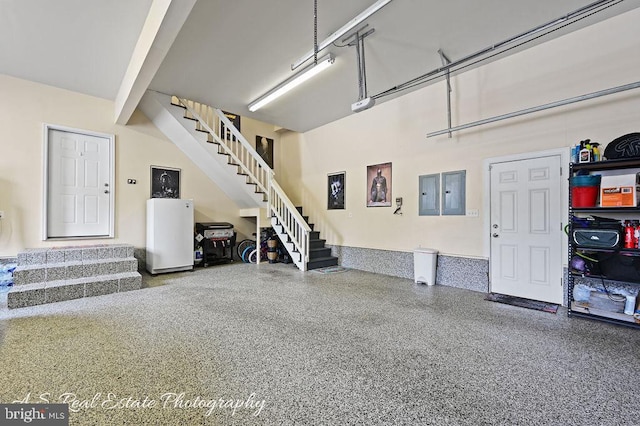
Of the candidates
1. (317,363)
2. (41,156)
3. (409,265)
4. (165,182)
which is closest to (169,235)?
(165,182)

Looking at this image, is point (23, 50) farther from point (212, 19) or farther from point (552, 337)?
point (552, 337)

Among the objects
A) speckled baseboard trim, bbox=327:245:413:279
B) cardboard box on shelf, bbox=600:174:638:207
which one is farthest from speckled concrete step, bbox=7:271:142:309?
cardboard box on shelf, bbox=600:174:638:207

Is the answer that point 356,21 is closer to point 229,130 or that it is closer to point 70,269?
point 229,130

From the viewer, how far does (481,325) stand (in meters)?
3.19

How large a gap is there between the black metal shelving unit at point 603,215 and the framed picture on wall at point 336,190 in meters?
4.30

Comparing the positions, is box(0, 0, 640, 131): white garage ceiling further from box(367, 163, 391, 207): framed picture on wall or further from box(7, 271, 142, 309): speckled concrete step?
box(7, 271, 142, 309): speckled concrete step

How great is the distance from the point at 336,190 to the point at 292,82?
3.04m

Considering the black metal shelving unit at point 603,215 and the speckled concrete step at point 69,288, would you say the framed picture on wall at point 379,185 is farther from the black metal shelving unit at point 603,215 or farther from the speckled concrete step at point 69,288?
the speckled concrete step at point 69,288

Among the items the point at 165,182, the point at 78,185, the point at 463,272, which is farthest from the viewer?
the point at 165,182

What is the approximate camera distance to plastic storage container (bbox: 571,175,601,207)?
3.41m

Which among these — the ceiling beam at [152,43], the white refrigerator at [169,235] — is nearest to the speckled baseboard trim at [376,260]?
the white refrigerator at [169,235]

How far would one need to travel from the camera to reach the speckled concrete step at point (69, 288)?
3742 millimetres

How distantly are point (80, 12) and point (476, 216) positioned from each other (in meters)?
6.22

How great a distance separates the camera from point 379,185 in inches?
243
